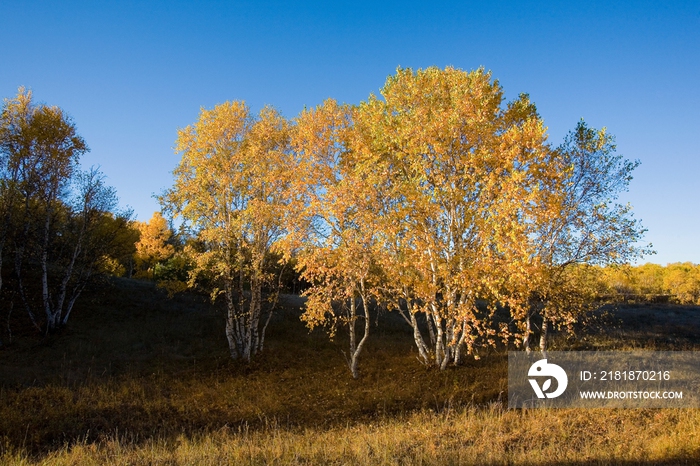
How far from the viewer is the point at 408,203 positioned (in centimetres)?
1633

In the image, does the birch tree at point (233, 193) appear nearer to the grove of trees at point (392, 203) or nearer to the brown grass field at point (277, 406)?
the grove of trees at point (392, 203)

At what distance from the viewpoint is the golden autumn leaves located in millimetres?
14609

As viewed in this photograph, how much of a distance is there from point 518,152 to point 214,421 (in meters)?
14.2

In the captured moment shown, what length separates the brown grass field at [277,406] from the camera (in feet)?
29.0

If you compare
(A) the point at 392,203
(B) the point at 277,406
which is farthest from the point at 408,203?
(B) the point at 277,406

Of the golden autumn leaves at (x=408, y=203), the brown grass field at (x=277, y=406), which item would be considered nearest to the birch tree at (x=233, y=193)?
the golden autumn leaves at (x=408, y=203)

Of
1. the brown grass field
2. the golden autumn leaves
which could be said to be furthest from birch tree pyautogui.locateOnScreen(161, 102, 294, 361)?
the brown grass field

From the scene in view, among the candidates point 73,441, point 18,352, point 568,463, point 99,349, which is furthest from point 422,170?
point 18,352

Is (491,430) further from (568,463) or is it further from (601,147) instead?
(601,147)

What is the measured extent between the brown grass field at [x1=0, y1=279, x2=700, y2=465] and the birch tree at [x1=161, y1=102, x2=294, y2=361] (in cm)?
397

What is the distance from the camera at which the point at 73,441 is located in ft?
40.2

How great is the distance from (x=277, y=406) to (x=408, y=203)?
361 inches

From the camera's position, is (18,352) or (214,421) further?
(18,352)

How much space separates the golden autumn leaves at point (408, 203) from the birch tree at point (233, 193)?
71mm
